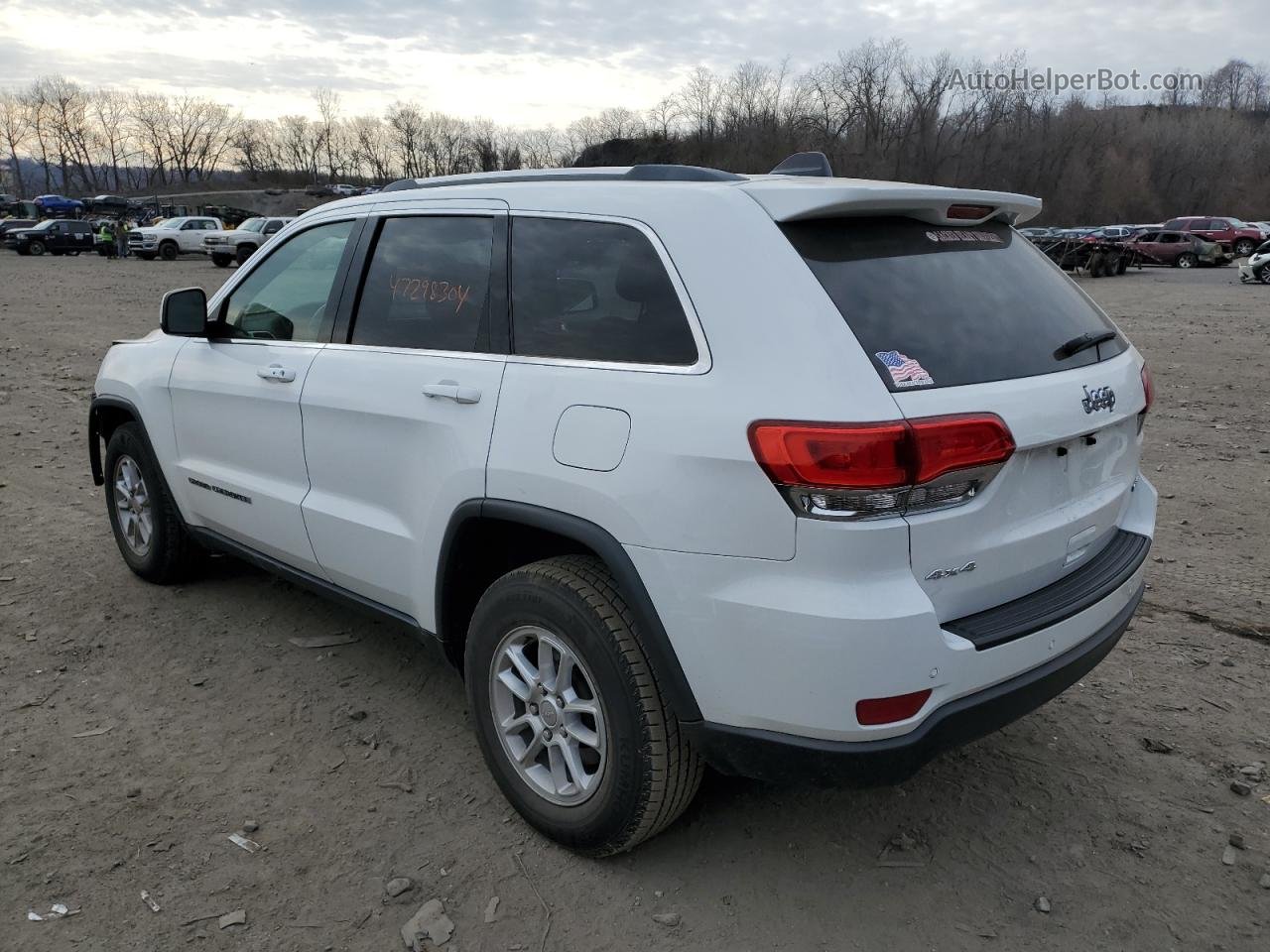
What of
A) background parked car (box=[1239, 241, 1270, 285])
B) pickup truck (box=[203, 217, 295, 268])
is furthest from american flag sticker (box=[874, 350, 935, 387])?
pickup truck (box=[203, 217, 295, 268])

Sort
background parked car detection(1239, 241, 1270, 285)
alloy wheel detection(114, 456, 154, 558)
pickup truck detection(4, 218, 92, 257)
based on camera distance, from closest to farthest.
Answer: alloy wheel detection(114, 456, 154, 558) → background parked car detection(1239, 241, 1270, 285) → pickup truck detection(4, 218, 92, 257)

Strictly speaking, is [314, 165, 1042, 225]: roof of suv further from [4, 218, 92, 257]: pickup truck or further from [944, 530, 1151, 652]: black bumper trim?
[4, 218, 92, 257]: pickup truck

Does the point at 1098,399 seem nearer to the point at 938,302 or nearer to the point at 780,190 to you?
the point at 938,302

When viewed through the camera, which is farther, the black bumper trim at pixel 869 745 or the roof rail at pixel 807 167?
the roof rail at pixel 807 167

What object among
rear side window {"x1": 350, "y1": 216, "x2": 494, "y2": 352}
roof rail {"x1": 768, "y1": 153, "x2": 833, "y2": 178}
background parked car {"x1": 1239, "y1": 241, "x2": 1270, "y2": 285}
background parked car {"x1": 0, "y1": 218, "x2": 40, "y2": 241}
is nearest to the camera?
rear side window {"x1": 350, "y1": 216, "x2": 494, "y2": 352}

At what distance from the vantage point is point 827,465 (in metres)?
2.16

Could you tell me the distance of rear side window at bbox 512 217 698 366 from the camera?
2529mm

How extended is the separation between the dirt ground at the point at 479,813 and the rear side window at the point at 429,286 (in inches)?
56.6

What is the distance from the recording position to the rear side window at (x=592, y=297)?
2529 millimetres

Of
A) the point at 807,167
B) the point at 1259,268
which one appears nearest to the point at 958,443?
the point at 807,167

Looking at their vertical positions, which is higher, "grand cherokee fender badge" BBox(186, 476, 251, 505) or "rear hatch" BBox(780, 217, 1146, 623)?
"rear hatch" BBox(780, 217, 1146, 623)

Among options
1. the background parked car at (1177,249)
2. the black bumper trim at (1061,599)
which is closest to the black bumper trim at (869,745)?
the black bumper trim at (1061,599)

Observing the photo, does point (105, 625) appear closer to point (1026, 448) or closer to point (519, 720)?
point (519, 720)

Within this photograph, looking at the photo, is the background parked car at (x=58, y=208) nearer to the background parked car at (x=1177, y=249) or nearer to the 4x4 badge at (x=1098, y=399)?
the background parked car at (x=1177, y=249)
